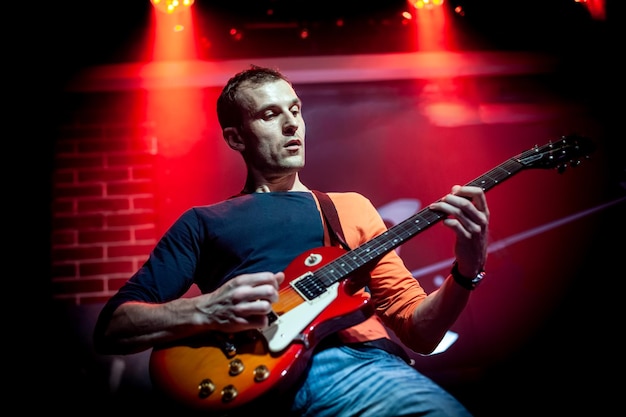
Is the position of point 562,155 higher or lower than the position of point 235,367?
higher

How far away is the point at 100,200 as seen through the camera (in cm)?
313

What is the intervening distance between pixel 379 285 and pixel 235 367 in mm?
736

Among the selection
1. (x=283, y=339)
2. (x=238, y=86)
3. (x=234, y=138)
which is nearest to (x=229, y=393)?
(x=283, y=339)

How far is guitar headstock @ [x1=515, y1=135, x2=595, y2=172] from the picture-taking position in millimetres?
1858

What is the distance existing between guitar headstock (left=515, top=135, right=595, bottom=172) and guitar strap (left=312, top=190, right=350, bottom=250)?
0.74m

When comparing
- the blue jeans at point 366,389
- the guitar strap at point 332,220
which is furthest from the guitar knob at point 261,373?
the guitar strap at point 332,220

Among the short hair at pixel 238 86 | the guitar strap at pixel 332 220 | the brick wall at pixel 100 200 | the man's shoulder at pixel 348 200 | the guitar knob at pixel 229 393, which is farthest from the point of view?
the brick wall at pixel 100 200

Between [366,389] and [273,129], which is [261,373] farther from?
[273,129]

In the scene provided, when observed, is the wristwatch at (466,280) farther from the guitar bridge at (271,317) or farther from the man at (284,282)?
the guitar bridge at (271,317)

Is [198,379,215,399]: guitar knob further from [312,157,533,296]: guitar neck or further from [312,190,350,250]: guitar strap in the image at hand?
[312,190,350,250]: guitar strap

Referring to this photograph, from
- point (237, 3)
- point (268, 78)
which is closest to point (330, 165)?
point (268, 78)


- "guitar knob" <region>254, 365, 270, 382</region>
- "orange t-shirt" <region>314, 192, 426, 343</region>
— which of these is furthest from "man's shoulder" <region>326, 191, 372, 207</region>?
"guitar knob" <region>254, 365, 270, 382</region>

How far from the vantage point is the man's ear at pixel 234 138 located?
2348 millimetres

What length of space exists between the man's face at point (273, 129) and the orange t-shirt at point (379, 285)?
270mm
